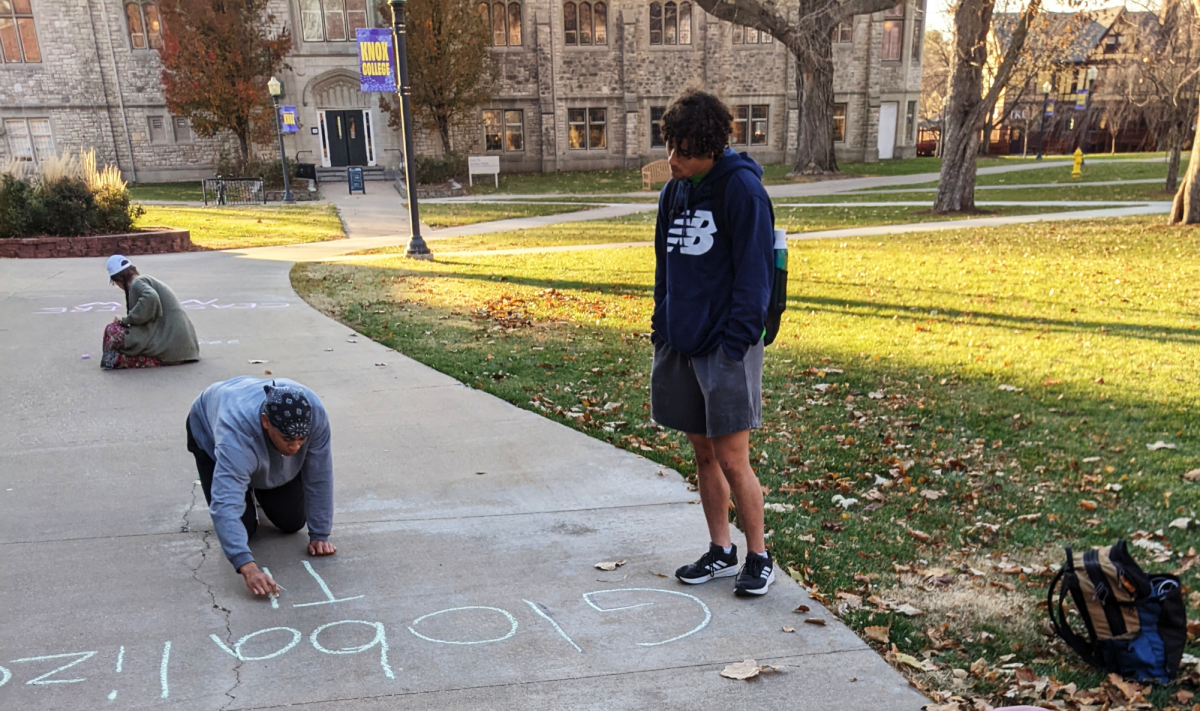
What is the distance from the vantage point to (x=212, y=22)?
30797 millimetres

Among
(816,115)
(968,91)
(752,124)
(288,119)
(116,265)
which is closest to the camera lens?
(116,265)

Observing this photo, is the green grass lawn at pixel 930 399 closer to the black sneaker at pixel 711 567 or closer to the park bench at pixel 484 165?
the black sneaker at pixel 711 567

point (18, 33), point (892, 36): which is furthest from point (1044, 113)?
point (18, 33)

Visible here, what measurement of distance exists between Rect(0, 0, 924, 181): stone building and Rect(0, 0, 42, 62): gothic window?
0.16 ft

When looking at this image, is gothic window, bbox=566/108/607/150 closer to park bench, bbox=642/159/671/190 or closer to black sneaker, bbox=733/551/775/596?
park bench, bbox=642/159/671/190

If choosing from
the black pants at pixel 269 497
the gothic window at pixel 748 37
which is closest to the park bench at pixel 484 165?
the gothic window at pixel 748 37

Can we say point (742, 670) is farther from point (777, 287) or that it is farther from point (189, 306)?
point (189, 306)

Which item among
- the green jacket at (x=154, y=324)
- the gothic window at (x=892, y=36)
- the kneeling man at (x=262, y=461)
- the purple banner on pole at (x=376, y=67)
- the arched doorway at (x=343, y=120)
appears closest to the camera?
the kneeling man at (x=262, y=461)

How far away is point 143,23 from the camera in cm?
3503

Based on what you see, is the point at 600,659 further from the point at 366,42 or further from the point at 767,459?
the point at 366,42

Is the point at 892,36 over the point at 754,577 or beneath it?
over

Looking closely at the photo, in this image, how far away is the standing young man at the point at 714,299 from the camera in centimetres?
336

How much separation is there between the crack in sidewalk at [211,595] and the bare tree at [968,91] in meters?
17.7

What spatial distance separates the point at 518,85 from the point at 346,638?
37.6 metres
